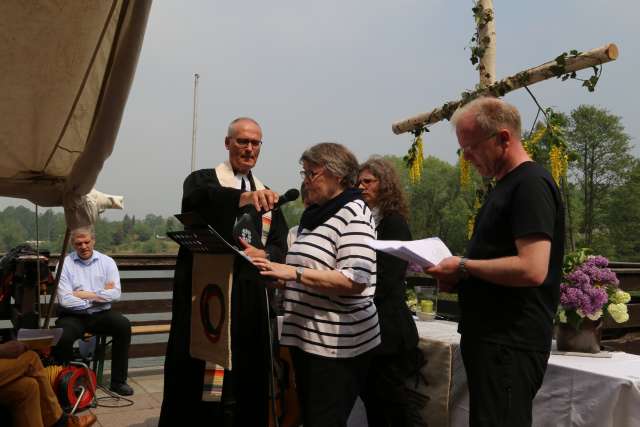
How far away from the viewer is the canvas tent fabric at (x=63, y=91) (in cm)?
276

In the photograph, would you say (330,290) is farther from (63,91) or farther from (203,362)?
(63,91)

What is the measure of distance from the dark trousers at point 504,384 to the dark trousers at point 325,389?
0.65 metres

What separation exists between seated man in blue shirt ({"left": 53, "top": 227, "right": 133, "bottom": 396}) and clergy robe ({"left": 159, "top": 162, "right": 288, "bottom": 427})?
8.86 feet

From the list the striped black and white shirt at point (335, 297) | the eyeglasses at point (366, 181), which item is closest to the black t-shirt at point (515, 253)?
the striped black and white shirt at point (335, 297)

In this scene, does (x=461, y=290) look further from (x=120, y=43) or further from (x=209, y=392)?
(x=120, y=43)

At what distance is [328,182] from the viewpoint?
8.75 ft

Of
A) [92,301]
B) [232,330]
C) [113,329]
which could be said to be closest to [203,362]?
[232,330]

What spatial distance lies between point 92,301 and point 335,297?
405 cm

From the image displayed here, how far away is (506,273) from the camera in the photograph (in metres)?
1.95

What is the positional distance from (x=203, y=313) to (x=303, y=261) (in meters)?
0.66

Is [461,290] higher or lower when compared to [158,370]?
higher

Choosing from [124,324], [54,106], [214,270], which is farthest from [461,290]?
[124,324]

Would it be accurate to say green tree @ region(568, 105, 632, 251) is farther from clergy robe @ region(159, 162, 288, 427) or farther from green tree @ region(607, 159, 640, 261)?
clergy robe @ region(159, 162, 288, 427)

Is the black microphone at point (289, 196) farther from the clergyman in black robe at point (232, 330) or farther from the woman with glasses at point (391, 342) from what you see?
the woman with glasses at point (391, 342)
